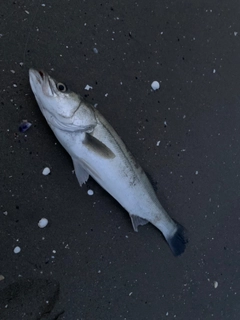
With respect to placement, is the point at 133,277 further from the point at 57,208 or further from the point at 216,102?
the point at 216,102

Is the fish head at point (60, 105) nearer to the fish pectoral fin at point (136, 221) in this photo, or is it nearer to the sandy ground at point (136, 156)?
the sandy ground at point (136, 156)

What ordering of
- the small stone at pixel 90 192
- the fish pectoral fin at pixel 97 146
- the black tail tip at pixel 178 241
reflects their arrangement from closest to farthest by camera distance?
the fish pectoral fin at pixel 97 146 < the small stone at pixel 90 192 < the black tail tip at pixel 178 241

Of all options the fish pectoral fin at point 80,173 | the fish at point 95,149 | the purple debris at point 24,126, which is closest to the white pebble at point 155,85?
the fish at point 95,149

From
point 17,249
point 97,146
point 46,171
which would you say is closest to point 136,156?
point 97,146

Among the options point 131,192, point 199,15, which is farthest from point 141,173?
point 199,15

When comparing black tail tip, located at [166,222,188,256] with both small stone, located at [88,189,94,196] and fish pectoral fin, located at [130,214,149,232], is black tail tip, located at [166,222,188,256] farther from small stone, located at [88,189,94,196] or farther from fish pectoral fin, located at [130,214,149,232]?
small stone, located at [88,189,94,196]

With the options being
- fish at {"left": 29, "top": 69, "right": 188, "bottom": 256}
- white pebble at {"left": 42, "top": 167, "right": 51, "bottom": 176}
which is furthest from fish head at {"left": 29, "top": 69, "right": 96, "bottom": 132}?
white pebble at {"left": 42, "top": 167, "right": 51, "bottom": 176}
